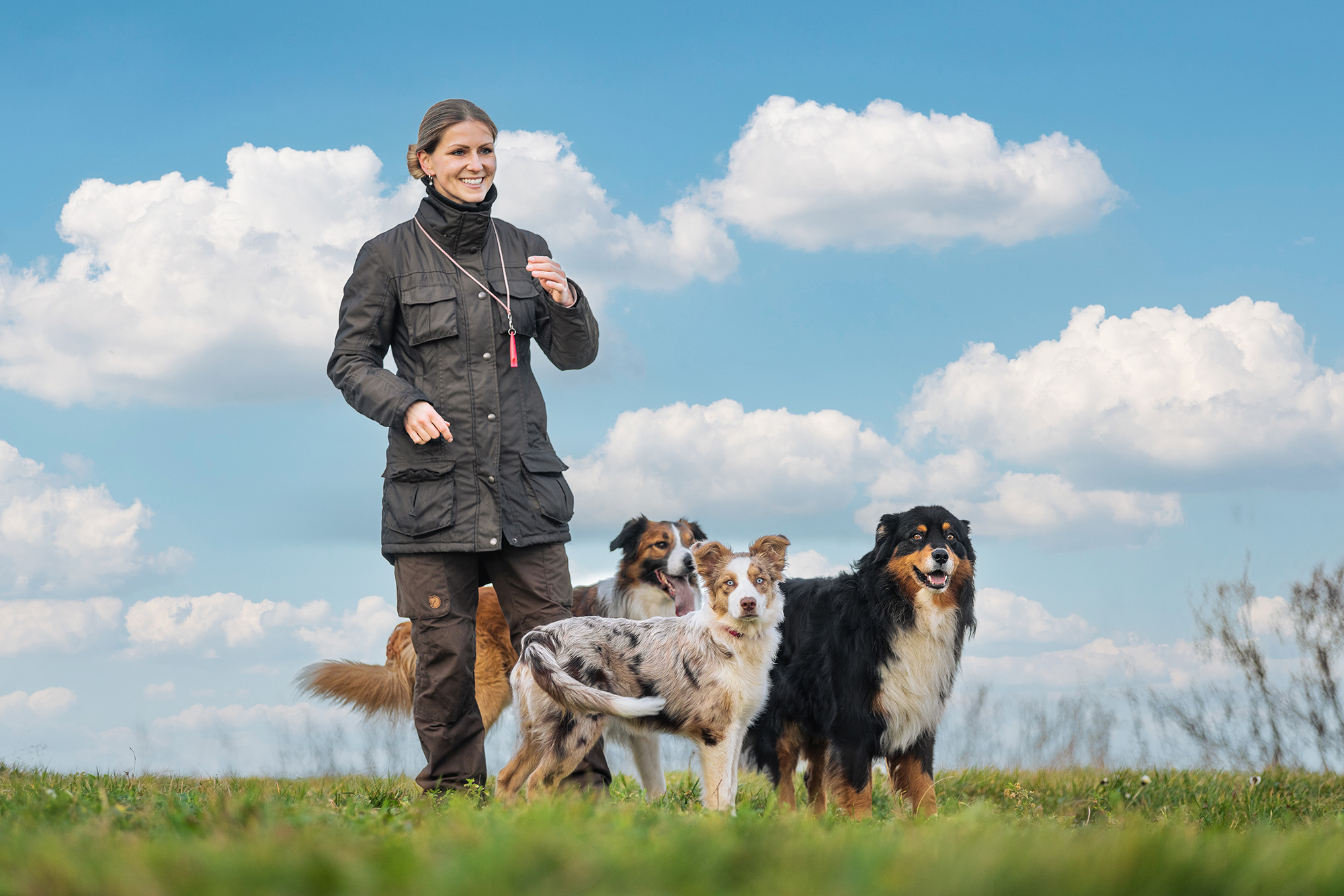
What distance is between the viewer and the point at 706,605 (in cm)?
577

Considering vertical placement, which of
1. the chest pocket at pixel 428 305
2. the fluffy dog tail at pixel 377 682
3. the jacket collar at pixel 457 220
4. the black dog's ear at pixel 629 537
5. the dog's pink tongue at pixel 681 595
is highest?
the jacket collar at pixel 457 220

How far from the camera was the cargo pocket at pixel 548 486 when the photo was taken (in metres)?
5.55

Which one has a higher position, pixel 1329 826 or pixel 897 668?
pixel 897 668

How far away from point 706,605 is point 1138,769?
530 cm

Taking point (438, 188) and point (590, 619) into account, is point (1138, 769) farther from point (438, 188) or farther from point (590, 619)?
point (438, 188)

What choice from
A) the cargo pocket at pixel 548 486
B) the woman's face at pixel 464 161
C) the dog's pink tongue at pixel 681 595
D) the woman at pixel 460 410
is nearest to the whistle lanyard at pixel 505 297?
the woman at pixel 460 410

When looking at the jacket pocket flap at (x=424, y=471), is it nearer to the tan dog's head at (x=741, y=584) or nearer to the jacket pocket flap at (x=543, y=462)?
the jacket pocket flap at (x=543, y=462)

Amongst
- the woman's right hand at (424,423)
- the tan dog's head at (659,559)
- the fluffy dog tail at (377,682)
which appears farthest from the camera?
the fluffy dog tail at (377,682)

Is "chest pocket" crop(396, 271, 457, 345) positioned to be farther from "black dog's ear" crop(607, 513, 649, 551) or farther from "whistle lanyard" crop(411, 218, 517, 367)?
"black dog's ear" crop(607, 513, 649, 551)

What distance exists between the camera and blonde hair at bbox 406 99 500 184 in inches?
221

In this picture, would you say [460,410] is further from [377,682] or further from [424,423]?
[377,682]

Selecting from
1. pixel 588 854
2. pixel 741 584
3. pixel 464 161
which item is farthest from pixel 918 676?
pixel 588 854

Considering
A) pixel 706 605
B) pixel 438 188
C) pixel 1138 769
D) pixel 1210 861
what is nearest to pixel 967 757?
pixel 1138 769

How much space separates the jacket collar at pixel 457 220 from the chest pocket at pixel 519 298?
20 centimetres
